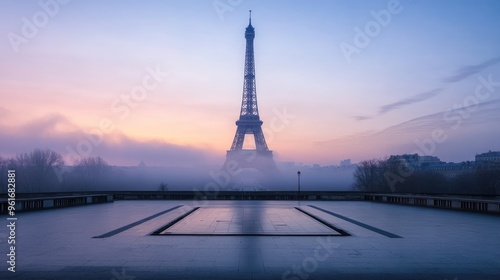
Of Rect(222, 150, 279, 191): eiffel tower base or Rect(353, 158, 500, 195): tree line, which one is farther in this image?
Rect(222, 150, 279, 191): eiffel tower base

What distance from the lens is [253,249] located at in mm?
11414

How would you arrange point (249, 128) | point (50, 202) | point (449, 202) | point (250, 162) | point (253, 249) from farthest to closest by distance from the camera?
1. point (250, 162)
2. point (249, 128)
3. point (449, 202)
4. point (50, 202)
5. point (253, 249)

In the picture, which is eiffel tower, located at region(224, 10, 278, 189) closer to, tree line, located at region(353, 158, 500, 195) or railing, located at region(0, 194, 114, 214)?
tree line, located at region(353, 158, 500, 195)

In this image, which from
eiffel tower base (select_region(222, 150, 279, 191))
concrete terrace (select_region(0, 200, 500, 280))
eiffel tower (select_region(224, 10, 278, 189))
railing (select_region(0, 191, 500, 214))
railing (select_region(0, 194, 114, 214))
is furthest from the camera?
eiffel tower base (select_region(222, 150, 279, 191))

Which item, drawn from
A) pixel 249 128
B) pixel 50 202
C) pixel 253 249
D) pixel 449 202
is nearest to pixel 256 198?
pixel 449 202

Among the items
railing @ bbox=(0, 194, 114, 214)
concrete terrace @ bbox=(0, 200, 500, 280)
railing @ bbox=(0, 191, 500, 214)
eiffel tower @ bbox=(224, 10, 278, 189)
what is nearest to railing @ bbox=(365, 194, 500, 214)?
railing @ bbox=(0, 191, 500, 214)

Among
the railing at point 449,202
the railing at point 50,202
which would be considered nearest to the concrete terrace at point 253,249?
→ the railing at point 449,202

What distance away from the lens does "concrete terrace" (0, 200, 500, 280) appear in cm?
882

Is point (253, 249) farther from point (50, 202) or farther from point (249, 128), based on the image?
point (249, 128)

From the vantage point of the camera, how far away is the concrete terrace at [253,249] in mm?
8820

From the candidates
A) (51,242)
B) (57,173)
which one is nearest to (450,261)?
(51,242)

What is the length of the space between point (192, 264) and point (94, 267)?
218 cm

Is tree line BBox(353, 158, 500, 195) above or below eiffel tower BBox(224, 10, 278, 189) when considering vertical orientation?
below

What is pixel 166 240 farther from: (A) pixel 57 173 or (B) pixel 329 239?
(A) pixel 57 173
